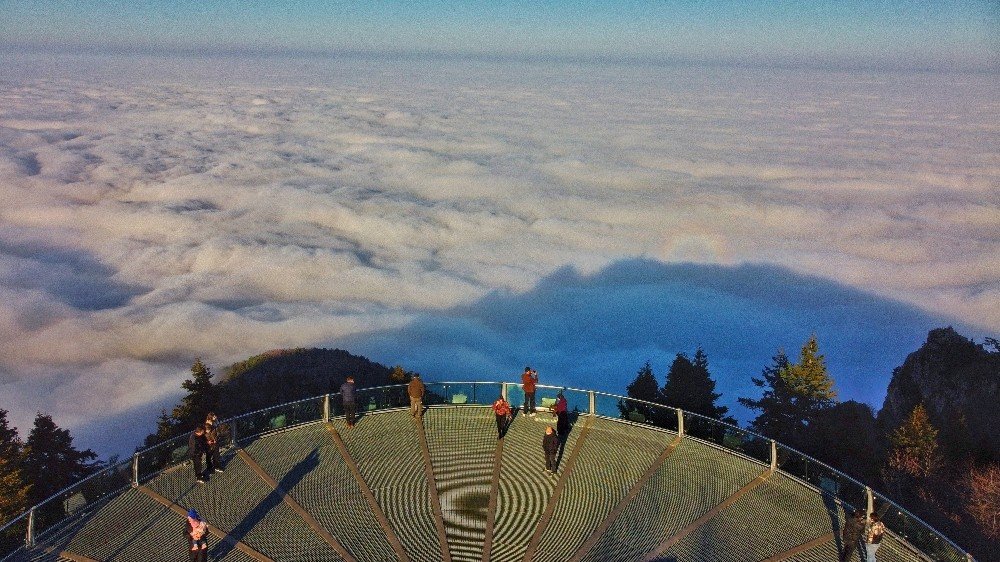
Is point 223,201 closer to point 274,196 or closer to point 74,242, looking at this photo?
point 274,196

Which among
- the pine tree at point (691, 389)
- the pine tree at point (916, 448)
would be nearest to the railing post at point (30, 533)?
the pine tree at point (691, 389)

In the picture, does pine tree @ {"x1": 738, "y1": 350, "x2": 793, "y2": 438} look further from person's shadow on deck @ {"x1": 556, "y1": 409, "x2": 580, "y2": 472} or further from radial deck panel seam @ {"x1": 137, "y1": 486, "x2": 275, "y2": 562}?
radial deck panel seam @ {"x1": 137, "y1": 486, "x2": 275, "y2": 562}

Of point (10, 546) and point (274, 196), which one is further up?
point (10, 546)

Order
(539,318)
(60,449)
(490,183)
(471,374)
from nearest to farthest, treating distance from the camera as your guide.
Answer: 1. (60,449)
2. (471,374)
3. (539,318)
4. (490,183)

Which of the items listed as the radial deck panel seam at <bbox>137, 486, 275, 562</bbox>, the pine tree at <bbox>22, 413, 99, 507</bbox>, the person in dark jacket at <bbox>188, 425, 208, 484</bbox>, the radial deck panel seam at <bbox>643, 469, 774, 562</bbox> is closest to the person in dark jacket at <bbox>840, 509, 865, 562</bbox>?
the radial deck panel seam at <bbox>643, 469, 774, 562</bbox>

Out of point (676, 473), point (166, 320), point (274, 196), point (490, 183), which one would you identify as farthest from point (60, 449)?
point (490, 183)
